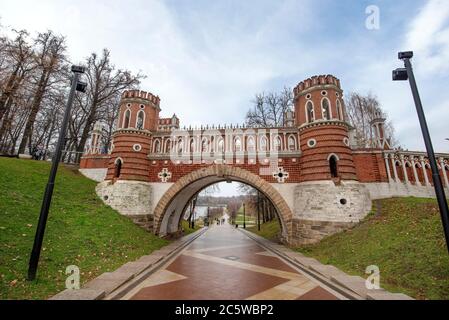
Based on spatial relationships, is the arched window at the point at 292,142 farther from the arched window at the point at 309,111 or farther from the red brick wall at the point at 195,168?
the arched window at the point at 309,111

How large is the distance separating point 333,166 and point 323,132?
2.11 metres

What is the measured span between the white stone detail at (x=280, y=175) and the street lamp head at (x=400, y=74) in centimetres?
852

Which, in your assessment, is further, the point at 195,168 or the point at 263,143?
the point at 195,168

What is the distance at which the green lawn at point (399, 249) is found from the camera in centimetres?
580

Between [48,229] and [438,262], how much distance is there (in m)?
13.3

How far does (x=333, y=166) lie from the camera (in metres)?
13.0

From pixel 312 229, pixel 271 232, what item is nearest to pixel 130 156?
pixel 312 229

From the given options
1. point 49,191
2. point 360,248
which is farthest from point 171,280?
point 360,248

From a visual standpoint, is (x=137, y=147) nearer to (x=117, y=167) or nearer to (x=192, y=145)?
(x=117, y=167)

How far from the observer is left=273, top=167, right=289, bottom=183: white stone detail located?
45.9ft

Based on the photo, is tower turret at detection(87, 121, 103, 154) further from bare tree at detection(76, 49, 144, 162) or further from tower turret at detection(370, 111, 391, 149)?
tower turret at detection(370, 111, 391, 149)

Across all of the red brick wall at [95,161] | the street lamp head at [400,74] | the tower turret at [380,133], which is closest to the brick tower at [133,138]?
the red brick wall at [95,161]

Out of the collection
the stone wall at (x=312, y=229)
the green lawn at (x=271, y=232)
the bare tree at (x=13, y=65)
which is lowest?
the green lawn at (x=271, y=232)
